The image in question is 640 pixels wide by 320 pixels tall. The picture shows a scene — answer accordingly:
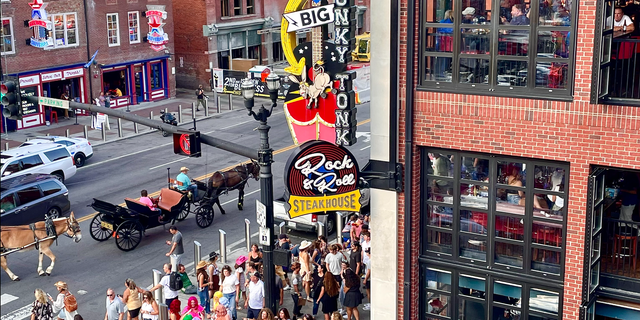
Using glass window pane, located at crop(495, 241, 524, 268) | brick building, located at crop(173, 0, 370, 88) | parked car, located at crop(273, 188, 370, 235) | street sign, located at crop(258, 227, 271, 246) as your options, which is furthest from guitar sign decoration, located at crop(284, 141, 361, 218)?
brick building, located at crop(173, 0, 370, 88)

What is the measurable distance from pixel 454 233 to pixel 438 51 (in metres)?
3.33

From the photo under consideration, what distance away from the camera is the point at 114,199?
97.0ft

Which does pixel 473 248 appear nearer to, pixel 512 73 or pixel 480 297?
pixel 480 297

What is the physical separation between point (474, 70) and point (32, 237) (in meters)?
13.5

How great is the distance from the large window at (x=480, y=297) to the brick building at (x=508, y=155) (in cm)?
2

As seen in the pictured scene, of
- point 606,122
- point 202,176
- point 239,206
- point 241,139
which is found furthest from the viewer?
point 241,139

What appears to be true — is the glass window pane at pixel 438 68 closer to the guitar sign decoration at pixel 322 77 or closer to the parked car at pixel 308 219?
the guitar sign decoration at pixel 322 77

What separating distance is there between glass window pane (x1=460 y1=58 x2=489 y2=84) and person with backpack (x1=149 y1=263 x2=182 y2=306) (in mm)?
8446

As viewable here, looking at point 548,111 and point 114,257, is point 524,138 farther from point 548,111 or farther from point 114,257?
point 114,257

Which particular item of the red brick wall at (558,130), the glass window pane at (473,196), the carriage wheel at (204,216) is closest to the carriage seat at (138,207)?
the carriage wheel at (204,216)

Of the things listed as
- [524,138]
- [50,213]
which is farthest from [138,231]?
[524,138]

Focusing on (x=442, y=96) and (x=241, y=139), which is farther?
(x=241, y=139)

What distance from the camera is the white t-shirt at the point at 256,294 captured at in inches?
739

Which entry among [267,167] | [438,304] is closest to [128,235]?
[267,167]
